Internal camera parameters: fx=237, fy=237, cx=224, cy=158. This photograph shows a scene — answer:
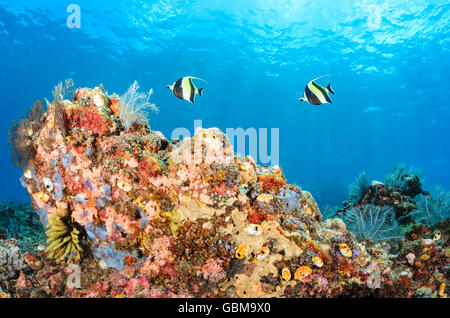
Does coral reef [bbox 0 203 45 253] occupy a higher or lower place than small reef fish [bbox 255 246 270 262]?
higher

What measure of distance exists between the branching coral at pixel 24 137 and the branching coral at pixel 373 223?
760 centimetres

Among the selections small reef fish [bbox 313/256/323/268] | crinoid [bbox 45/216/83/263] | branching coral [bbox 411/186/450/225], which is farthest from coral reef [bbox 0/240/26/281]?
branching coral [bbox 411/186/450/225]

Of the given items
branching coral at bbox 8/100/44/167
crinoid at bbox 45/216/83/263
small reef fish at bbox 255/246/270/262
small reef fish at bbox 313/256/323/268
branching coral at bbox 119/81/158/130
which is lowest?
small reef fish at bbox 313/256/323/268

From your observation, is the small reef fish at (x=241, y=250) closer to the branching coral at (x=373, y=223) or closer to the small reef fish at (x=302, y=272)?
the small reef fish at (x=302, y=272)

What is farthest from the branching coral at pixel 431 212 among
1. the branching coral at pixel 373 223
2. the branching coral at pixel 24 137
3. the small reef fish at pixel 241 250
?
the branching coral at pixel 24 137

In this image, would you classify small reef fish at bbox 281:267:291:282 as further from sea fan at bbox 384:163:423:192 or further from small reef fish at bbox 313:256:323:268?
sea fan at bbox 384:163:423:192

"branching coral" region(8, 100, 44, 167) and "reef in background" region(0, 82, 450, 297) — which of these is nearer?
"reef in background" region(0, 82, 450, 297)

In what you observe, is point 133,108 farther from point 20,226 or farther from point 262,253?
point 20,226

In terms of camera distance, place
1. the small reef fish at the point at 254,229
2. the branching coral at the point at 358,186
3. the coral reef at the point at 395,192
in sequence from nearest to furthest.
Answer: the small reef fish at the point at 254,229 → the coral reef at the point at 395,192 → the branching coral at the point at 358,186

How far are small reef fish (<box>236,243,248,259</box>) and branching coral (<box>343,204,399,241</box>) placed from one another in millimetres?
4356

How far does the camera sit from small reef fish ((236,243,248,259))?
327cm

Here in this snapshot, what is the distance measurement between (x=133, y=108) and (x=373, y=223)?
21.7ft

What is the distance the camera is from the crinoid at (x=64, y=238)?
3662 millimetres

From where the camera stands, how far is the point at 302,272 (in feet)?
10.4
